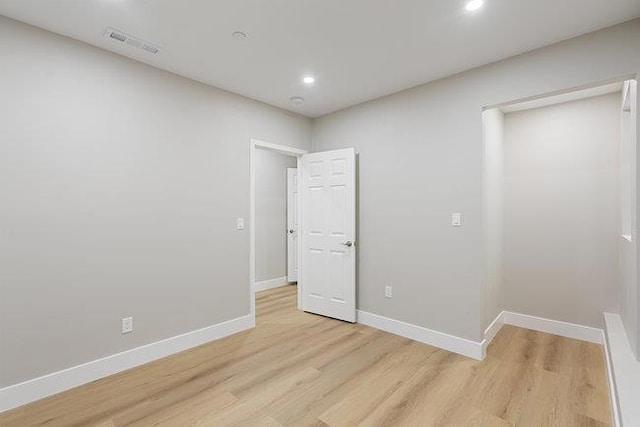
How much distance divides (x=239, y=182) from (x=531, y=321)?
3750 millimetres

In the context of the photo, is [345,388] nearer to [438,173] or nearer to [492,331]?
[492,331]

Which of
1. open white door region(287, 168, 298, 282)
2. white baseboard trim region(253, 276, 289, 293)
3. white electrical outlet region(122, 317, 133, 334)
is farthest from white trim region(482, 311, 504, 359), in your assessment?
white baseboard trim region(253, 276, 289, 293)

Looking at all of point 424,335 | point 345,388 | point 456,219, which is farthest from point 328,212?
point 345,388

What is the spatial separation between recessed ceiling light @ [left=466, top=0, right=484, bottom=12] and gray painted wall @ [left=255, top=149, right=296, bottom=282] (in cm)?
397

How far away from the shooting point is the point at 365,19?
84.9 inches

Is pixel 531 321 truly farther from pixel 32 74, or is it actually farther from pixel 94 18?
pixel 32 74

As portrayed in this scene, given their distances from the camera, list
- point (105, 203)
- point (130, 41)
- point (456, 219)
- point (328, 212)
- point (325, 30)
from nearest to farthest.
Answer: point (325, 30) < point (130, 41) < point (105, 203) < point (456, 219) < point (328, 212)

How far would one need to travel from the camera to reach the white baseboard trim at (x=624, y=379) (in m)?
1.63

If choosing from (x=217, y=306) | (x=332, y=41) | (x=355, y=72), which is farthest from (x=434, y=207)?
(x=217, y=306)

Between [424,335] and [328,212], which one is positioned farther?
[328,212]

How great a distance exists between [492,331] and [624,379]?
1.42 metres

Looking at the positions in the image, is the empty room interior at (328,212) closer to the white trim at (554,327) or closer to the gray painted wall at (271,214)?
the white trim at (554,327)

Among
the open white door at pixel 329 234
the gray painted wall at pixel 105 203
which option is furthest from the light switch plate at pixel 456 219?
the gray painted wall at pixel 105 203

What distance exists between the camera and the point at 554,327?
3420 millimetres
